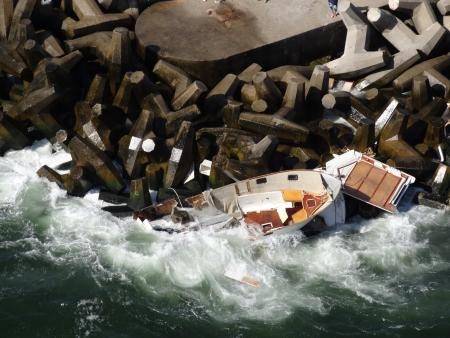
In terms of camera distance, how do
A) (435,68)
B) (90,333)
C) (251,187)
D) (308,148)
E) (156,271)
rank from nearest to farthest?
(90,333) → (156,271) → (251,187) → (308,148) → (435,68)

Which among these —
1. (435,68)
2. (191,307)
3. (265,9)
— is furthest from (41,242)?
(435,68)

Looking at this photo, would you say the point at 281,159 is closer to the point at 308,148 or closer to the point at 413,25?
the point at 308,148

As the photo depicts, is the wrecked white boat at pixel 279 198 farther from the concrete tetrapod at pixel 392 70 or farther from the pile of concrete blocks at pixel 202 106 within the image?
the concrete tetrapod at pixel 392 70

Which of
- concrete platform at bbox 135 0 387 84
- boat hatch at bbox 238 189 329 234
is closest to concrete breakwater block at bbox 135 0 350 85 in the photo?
concrete platform at bbox 135 0 387 84

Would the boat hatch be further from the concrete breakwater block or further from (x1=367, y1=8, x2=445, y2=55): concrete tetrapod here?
(x1=367, y1=8, x2=445, y2=55): concrete tetrapod

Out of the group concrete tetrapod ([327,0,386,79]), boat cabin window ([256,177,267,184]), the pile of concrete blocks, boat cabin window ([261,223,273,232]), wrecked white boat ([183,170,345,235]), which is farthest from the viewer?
concrete tetrapod ([327,0,386,79])

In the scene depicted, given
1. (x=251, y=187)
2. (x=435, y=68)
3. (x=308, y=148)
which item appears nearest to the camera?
(x=251, y=187)

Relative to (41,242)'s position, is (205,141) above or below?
above
